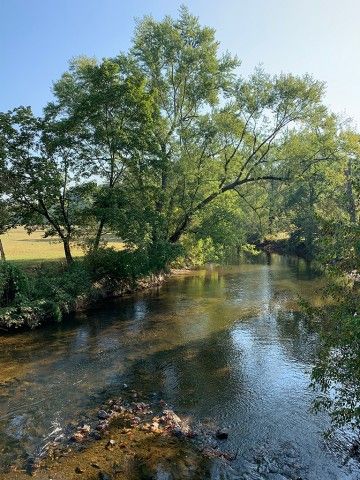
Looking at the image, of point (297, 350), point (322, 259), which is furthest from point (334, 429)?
point (297, 350)

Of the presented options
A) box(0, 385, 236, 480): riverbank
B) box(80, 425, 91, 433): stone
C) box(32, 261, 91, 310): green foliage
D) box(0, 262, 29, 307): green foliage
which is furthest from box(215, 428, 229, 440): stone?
box(32, 261, 91, 310): green foliage

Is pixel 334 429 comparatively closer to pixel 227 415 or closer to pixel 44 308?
pixel 227 415

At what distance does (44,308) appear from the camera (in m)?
22.6

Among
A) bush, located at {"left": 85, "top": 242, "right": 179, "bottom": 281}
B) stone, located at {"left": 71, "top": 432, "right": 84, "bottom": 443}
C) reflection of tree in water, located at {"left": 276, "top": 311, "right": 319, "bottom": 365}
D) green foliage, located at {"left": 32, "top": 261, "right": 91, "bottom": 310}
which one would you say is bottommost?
stone, located at {"left": 71, "top": 432, "right": 84, "bottom": 443}

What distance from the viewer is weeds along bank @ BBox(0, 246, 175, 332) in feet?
70.3

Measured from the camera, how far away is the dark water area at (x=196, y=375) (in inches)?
397

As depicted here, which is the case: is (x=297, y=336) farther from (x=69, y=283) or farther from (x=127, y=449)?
(x=69, y=283)

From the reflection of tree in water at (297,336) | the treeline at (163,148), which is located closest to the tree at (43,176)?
the treeline at (163,148)

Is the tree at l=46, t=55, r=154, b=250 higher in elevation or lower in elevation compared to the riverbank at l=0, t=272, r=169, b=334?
higher

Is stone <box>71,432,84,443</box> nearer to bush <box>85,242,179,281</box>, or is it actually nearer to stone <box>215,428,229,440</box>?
stone <box>215,428,229,440</box>

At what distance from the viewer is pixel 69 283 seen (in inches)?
995

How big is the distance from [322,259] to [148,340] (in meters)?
12.6

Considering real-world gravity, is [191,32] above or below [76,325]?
above

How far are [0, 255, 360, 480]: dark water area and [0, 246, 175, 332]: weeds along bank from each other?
1.17 meters
